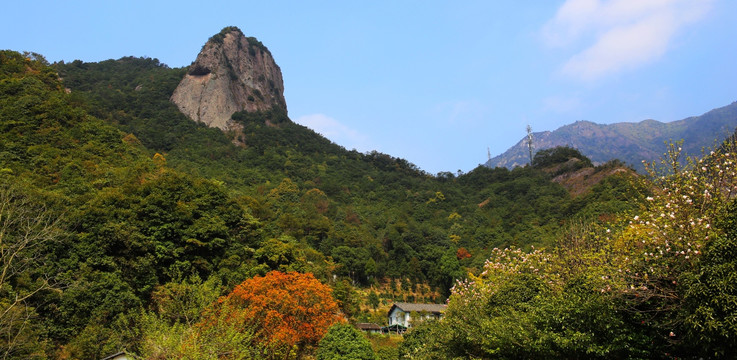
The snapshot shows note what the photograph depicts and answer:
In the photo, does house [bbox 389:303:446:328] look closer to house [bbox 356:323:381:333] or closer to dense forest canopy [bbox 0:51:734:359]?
dense forest canopy [bbox 0:51:734:359]

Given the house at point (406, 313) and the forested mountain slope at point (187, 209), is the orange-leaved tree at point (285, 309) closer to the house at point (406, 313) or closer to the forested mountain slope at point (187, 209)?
the forested mountain slope at point (187, 209)

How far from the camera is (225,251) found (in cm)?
2831

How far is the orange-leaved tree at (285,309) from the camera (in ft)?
71.2

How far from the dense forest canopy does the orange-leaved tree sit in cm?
13

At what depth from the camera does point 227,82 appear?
87.1 meters

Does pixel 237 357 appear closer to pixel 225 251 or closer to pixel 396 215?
pixel 225 251

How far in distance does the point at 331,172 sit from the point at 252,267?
50647 mm

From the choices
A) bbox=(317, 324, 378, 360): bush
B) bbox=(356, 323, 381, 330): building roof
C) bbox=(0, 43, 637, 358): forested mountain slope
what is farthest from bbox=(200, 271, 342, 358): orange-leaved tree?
bbox=(356, 323, 381, 330): building roof

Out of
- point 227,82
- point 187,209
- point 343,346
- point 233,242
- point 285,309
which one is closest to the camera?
point 343,346

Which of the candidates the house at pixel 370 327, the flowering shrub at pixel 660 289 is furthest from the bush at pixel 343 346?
the house at pixel 370 327

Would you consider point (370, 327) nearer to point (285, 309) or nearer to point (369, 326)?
point (369, 326)

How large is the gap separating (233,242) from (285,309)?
26.5 ft

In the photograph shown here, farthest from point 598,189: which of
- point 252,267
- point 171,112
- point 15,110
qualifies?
point 171,112

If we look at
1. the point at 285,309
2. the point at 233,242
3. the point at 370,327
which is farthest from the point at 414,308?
the point at 285,309
